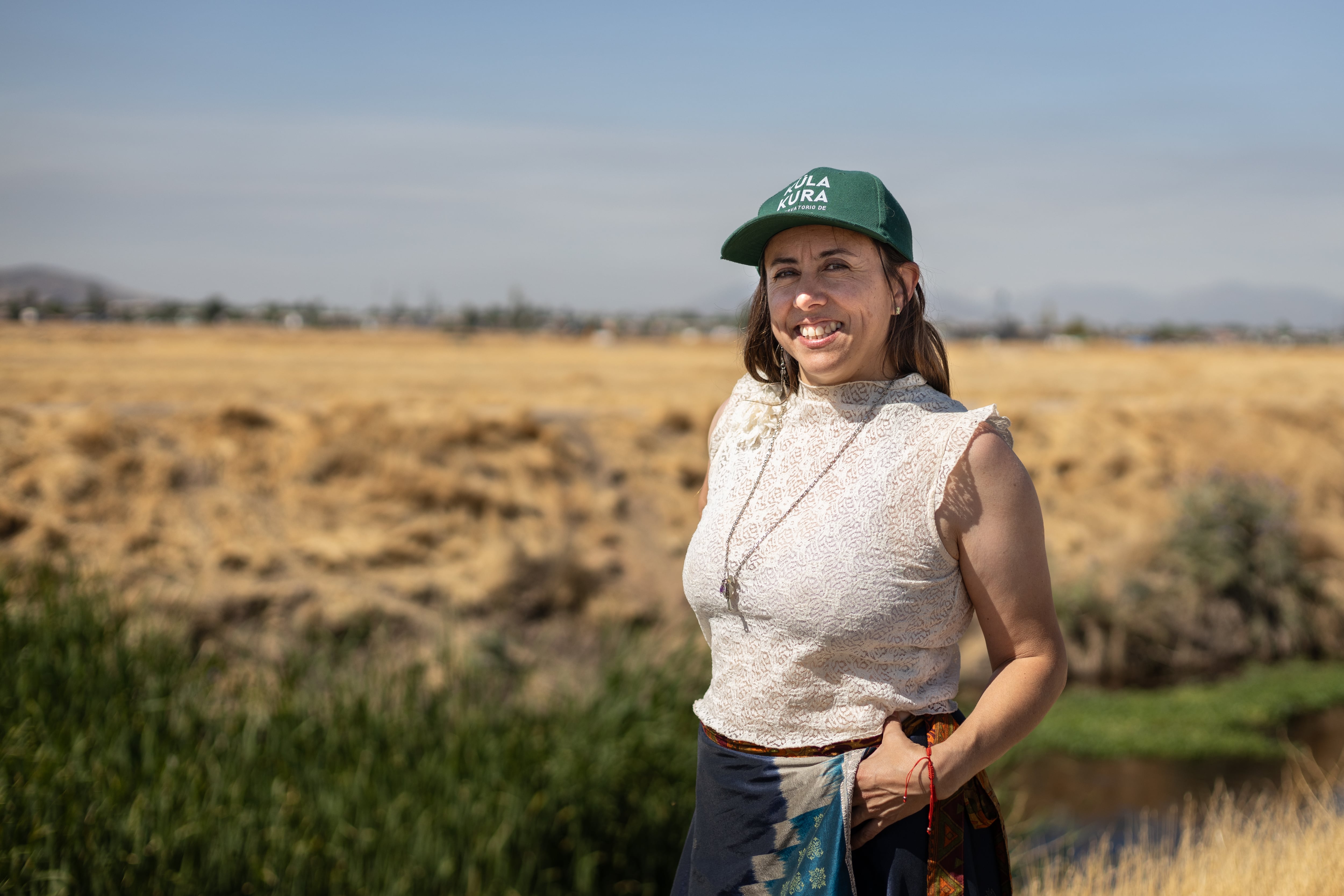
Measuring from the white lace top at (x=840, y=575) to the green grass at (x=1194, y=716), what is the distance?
22.8 feet

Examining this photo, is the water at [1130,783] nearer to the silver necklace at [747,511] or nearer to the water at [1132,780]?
the water at [1132,780]

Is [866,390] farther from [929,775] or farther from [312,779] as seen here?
[312,779]

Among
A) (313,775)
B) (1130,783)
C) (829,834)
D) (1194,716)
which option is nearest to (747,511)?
(829,834)

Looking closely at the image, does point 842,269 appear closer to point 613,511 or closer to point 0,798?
point 0,798

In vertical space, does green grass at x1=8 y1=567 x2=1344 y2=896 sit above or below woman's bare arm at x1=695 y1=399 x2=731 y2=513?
below

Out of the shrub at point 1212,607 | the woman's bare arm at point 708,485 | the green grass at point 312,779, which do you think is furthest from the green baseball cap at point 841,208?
the shrub at point 1212,607

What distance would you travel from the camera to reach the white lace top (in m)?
1.84

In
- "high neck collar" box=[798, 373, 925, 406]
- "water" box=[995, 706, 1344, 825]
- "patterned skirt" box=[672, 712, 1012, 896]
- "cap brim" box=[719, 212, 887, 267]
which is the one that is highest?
"cap brim" box=[719, 212, 887, 267]

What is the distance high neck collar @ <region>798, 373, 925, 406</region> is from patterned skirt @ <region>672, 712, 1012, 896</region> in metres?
0.55

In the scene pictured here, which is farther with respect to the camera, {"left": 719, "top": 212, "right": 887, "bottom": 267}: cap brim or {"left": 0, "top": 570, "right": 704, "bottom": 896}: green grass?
{"left": 0, "top": 570, "right": 704, "bottom": 896}: green grass

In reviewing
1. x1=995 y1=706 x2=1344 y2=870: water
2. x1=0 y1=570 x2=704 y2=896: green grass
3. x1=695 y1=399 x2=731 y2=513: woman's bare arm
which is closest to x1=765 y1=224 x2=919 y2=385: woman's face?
x1=695 y1=399 x2=731 y2=513: woman's bare arm

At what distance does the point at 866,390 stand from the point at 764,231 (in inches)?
13.2

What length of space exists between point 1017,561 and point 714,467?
24.0 inches

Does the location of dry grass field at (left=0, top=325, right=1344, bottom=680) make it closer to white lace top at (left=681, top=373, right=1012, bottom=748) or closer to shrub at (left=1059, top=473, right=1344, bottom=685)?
shrub at (left=1059, top=473, right=1344, bottom=685)
